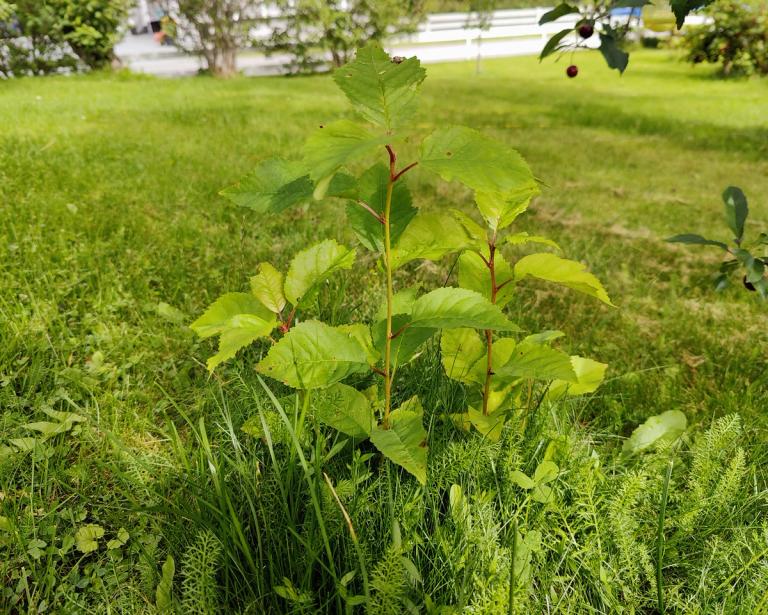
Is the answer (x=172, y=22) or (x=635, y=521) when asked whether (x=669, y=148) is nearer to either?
(x=635, y=521)

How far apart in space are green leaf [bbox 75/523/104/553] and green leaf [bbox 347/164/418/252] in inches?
34.2

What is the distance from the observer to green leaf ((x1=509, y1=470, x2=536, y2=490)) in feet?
3.81

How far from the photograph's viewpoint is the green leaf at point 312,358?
105 centimetres

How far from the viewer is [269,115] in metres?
6.70

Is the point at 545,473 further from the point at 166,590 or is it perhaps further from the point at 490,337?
the point at 166,590

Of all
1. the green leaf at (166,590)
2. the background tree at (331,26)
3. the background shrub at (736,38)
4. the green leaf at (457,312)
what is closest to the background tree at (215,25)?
the background tree at (331,26)

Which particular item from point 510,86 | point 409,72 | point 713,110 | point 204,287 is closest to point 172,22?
point 510,86

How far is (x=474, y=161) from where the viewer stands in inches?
32.5

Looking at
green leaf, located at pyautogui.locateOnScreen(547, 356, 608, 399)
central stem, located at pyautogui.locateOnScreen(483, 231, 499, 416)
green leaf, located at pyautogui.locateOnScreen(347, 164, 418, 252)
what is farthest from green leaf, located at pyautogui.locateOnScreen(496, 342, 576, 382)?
green leaf, located at pyautogui.locateOnScreen(347, 164, 418, 252)

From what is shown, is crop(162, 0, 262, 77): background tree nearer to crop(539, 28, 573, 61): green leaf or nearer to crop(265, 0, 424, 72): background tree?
crop(265, 0, 424, 72): background tree

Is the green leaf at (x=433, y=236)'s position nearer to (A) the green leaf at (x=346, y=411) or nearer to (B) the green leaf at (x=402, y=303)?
(B) the green leaf at (x=402, y=303)

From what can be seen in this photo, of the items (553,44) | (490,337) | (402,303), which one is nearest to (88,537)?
(402,303)

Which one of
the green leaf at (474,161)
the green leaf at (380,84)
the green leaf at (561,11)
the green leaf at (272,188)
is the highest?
the green leaf at (561,11)

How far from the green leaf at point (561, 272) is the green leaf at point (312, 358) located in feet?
1.33
